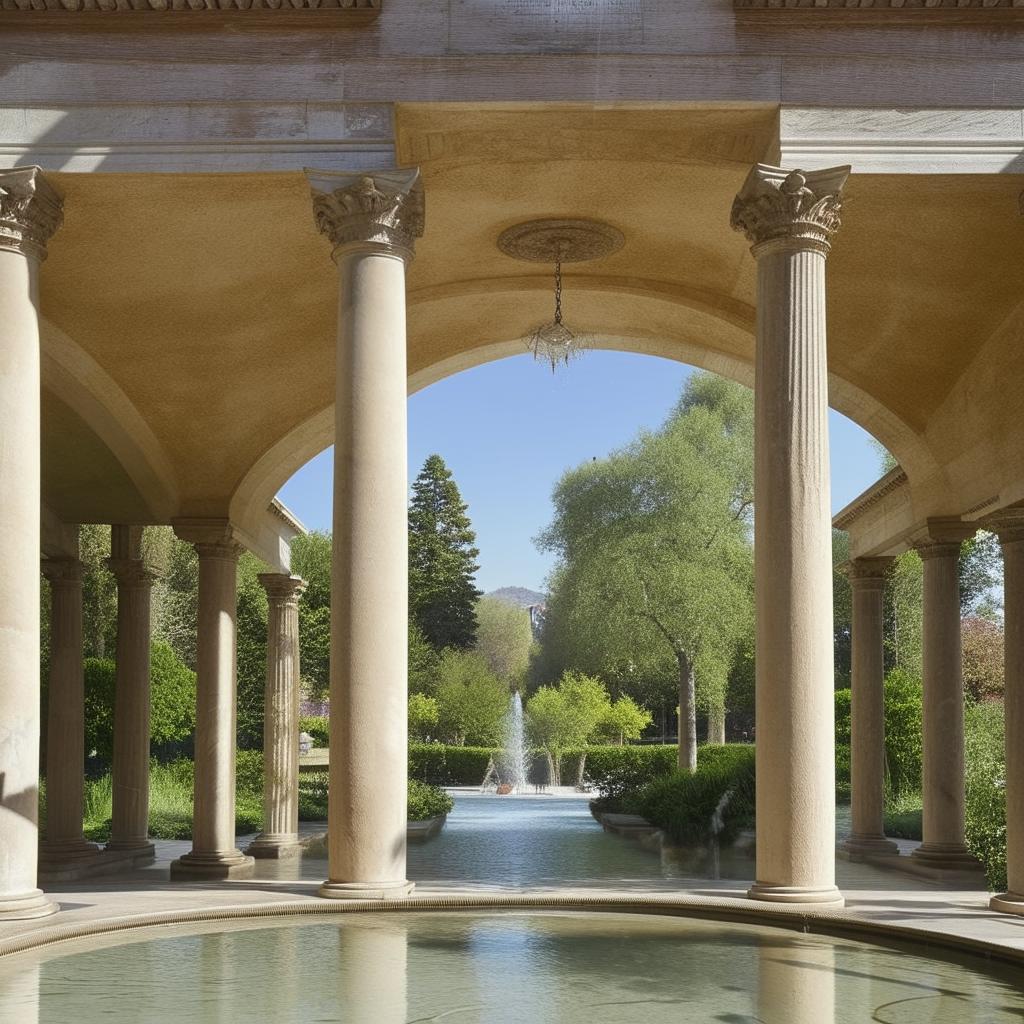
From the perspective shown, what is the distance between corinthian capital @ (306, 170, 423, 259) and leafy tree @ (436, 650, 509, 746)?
67371mm

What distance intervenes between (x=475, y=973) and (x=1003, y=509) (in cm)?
1218

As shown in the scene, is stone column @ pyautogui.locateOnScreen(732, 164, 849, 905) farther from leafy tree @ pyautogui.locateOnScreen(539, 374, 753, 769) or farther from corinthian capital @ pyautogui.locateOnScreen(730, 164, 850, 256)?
leafy tree @ pyautogui.locateOnScreen(539, 374, 753, 769)

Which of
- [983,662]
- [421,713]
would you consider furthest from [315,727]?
[983,662]

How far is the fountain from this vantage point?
76250 millimetres

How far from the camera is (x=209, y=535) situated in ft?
93.0

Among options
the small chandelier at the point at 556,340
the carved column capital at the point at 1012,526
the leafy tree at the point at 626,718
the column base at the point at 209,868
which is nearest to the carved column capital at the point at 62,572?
the column base at the point at 209,868

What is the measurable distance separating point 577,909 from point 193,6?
1219 cm

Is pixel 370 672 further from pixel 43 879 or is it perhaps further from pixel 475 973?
pixel 43 879

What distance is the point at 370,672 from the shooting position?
1642 cm

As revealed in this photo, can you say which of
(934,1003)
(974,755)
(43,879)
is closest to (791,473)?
(934,1003)

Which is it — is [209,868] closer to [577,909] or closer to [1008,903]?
[577,909]

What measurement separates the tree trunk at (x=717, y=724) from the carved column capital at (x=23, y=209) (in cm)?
5070

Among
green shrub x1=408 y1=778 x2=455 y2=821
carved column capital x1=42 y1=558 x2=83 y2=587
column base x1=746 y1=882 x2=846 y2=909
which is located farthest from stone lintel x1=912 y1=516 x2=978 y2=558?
green shrub x1=408 y1=778 x2=455 y2=821

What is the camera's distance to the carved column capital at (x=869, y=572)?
3098cm
